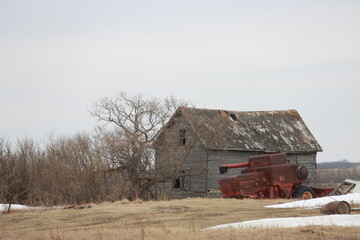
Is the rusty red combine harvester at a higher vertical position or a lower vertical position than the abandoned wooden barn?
lower

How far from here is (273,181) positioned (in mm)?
28422

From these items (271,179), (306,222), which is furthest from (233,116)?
(306,222)

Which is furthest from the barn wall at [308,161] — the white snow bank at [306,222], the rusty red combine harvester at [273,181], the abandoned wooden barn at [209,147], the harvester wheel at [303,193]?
the white snow bank at [306,222]

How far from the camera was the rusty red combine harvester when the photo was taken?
28.3 m

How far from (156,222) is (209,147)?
23.0 metres

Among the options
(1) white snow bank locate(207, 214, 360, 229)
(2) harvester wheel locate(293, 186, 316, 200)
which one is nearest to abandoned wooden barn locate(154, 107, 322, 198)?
(2) harvester wheel locate(293, 186, 316, 200)

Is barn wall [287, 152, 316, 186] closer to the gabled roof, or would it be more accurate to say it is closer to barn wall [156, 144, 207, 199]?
the gabled roof

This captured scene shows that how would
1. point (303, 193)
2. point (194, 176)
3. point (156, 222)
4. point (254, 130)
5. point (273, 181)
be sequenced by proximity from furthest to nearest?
point (254, 130) → point (194, 176) → point (303, 193) → point (273, 181) → point (156, 222)

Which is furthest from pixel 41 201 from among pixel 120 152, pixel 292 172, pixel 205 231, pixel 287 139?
pixel 287 139

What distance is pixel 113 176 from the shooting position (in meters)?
34.2

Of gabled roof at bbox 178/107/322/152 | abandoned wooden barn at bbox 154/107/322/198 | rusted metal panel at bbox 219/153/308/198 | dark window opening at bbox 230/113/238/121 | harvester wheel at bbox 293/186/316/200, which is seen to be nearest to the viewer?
rusted metal panel at bbox 219/153/308/198

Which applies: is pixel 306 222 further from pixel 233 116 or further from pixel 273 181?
pixel 233 116

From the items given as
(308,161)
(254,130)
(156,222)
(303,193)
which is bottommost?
(156,222)

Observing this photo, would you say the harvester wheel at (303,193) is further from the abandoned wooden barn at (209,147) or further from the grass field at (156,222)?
the abandoned wooden barn at (209,147)
